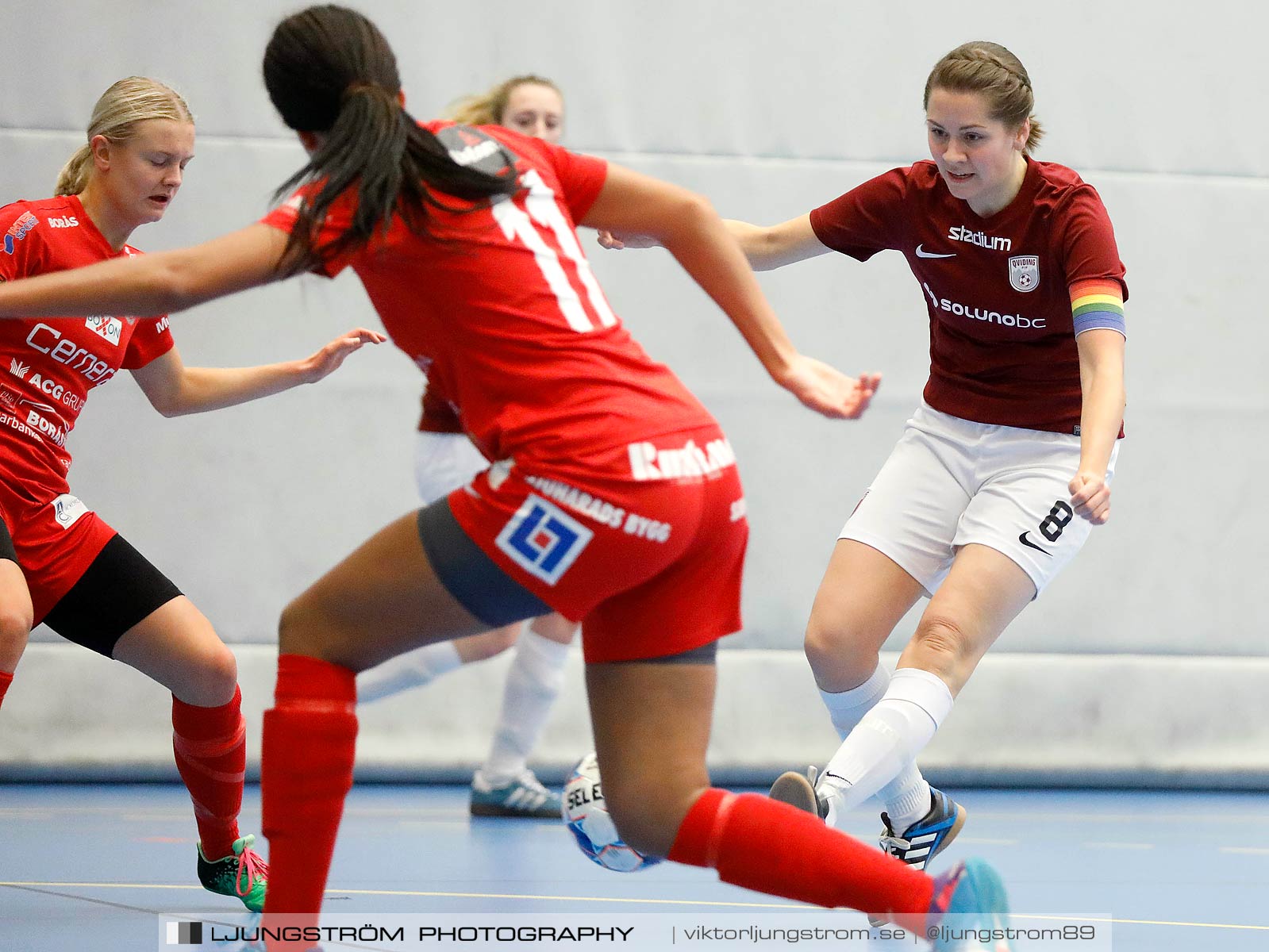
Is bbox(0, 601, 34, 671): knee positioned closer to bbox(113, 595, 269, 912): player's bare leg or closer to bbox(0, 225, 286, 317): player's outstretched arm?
bbox(113, 595, 269, 912): player's bare leg

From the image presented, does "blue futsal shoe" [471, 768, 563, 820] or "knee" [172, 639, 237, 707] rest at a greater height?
"knee" [172, 639, 237, 707]

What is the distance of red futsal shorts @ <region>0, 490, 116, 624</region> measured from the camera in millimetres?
2723

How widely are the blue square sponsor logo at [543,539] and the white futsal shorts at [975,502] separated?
4.52 ft

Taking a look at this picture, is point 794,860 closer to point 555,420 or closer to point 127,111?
A: point 555,420

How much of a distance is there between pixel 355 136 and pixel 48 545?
137cm

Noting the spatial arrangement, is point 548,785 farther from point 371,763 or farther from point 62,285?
point 62,285

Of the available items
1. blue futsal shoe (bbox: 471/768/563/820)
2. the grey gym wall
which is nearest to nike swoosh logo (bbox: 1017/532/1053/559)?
blue futsal shoe (bbox: 471/768/563/820)

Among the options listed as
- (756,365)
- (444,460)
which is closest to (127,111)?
(444,460)

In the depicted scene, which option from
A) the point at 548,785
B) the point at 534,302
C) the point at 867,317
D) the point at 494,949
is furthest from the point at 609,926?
the point at 867,317

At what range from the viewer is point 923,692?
2.73m

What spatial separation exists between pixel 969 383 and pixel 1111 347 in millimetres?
392

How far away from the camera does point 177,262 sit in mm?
1728

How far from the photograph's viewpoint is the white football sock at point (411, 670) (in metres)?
3.68

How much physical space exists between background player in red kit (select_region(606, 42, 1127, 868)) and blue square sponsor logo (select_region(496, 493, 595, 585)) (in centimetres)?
109
